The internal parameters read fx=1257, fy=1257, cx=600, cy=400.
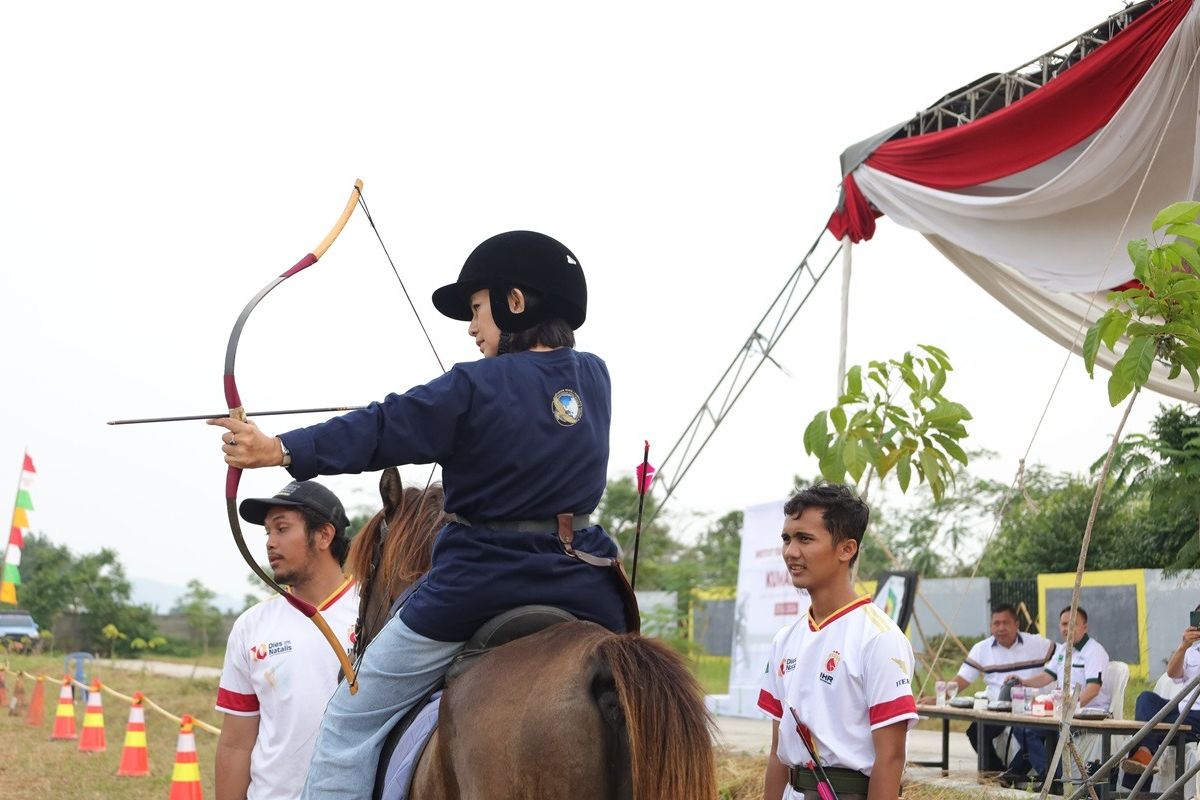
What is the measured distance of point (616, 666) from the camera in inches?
108

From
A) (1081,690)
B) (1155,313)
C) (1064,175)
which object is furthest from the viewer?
(1081,690)

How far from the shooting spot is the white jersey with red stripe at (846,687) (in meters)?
3.54

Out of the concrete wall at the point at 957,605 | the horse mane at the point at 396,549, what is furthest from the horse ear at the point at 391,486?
the concrete wall at the point at 957,605

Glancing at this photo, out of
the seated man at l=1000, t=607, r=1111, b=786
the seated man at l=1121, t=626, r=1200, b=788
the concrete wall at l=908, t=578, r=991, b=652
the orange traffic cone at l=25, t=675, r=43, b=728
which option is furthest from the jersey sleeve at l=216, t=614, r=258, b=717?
the concrete wall at l=908, t=578, r=991, b=652

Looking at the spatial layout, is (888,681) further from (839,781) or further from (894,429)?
(894,429)

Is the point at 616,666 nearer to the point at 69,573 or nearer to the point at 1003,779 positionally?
the point at 1003,779

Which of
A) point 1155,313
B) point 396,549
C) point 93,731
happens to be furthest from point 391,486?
point 93,731

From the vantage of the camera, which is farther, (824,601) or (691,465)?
(691,465)

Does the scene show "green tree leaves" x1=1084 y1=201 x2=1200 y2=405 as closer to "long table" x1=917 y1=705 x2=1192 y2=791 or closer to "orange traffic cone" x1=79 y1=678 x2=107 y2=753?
"long table" x1=917 y1=705 x2=1192 y2=791

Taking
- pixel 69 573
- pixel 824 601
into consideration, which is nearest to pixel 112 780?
Result: pixel 824 601

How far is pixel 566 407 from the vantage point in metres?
3.28

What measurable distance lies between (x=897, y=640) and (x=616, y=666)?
124 cm

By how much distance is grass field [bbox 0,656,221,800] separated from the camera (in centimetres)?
1009

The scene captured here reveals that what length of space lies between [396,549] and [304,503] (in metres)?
0.92
